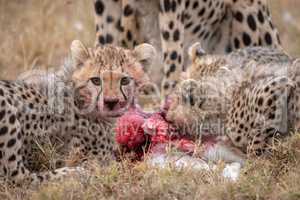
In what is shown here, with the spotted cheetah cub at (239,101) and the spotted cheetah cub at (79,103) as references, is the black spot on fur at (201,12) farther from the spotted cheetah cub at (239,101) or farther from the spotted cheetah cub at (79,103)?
the spotted cheetah cub at (79,103)

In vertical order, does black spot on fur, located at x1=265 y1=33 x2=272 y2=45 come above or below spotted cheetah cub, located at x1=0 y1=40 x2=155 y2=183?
above

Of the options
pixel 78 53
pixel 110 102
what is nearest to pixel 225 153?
pixel 110 102

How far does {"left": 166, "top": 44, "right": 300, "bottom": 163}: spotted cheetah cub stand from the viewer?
562 cm

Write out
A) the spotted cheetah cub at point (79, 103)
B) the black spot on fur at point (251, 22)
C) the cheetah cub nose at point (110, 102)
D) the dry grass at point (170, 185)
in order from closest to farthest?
the dry grass at point (170, 185) < the spotted cheetah cub at point (79, 103) < the cheetah cub nose at point (110, 102) < the black spot on fur at point (251, 22)

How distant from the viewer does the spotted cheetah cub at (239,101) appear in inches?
221

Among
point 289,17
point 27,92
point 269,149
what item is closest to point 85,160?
point 27,92

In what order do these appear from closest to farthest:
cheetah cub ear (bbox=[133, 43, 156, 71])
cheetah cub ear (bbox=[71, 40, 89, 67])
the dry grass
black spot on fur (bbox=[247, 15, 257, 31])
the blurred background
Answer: the dry grass → cheetah cub ear (bbox=[71, 40, 89, 67]) → cheetah cub ear (bbox=[133, 43, 156, 71]) → black spot on fur (bbox=[247, 15, 257, 31]) → the blurred background

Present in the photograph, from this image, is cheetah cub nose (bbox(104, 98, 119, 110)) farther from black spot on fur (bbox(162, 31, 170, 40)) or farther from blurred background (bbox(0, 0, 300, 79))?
blurred background (bbox(0, 0, 300, 79))

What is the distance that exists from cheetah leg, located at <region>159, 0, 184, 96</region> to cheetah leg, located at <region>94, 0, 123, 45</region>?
357 millimetres

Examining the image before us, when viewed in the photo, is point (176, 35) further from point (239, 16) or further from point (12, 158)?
point (12, 158)

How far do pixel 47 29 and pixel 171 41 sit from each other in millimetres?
2226

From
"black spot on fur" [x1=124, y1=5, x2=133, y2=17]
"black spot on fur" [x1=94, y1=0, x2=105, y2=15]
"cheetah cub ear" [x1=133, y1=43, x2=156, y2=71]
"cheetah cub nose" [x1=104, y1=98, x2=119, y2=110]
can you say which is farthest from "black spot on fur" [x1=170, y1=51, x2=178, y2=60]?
"cheetah cub nose" [x1=104, y1=98, x2=119, y2=110]

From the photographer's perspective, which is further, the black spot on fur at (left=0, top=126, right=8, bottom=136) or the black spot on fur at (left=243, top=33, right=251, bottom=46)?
the black spot on fur at (left=243, top=33, right=251, bottom=46)

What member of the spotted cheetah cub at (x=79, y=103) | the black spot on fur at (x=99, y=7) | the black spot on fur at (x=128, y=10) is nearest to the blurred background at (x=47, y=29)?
the black spot on fur at (x=99, y=7)
